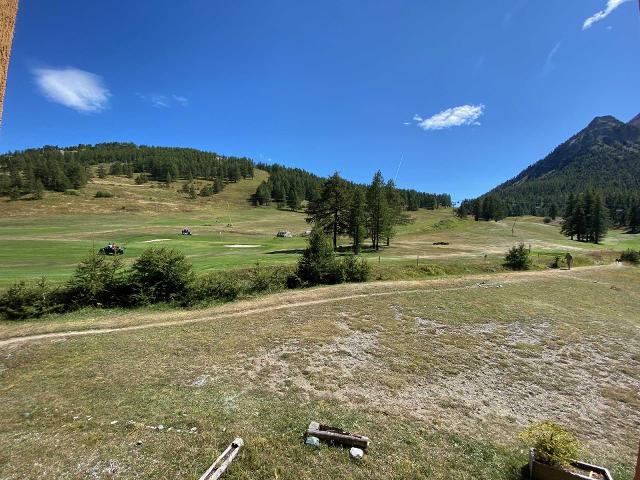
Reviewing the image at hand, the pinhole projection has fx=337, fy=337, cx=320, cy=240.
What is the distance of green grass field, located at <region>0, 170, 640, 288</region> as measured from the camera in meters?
41.8

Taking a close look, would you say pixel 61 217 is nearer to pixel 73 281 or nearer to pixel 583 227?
pixel 73 281

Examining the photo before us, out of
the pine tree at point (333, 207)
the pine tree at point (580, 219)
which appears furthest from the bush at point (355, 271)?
the pine tree at point (580, 219)

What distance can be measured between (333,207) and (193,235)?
3727cm

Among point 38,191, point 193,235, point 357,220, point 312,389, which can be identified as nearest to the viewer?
point 312,389

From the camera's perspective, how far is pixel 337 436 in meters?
8.51

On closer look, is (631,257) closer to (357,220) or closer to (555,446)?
(357,220)

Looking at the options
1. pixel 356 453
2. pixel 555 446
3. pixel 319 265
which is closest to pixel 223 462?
pixel 356 453

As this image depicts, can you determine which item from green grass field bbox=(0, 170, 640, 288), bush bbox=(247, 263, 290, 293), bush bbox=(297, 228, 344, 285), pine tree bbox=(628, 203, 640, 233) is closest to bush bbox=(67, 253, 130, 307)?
green grass field bbox=(0, 170, 640, 288)

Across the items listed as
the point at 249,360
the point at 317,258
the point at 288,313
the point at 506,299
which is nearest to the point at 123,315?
the point at 288,313

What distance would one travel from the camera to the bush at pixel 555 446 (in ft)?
23.6

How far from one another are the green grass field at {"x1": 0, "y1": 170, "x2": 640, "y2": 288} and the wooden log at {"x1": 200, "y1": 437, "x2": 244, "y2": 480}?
25.3m

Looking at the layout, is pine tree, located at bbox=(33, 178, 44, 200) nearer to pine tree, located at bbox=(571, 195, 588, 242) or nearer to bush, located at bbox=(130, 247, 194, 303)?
bush, located at bbox=(130, 247, 194, 303)

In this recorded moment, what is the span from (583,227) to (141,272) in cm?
11195

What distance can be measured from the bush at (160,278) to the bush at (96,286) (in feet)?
3.35
